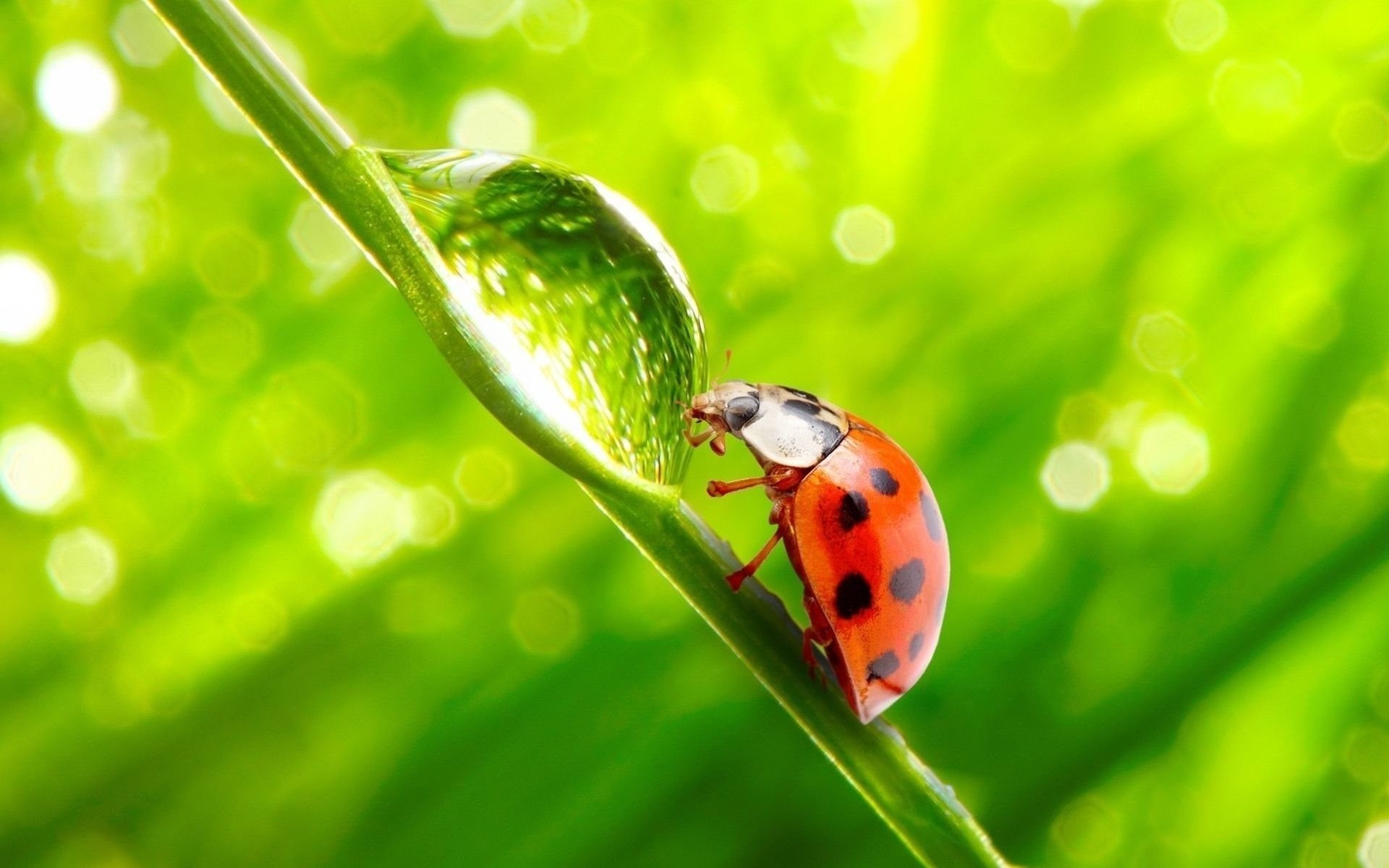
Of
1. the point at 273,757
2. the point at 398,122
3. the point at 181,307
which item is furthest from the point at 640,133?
the point at 273,757

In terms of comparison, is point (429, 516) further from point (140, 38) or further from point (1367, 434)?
point (1367, 434)

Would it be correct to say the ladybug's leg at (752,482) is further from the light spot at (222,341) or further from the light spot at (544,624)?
the light spot at (222,341)

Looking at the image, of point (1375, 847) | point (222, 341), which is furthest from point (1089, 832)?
point (222, 341)

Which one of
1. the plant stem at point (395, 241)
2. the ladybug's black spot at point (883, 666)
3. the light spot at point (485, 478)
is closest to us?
the plant stem at point (395, 241)

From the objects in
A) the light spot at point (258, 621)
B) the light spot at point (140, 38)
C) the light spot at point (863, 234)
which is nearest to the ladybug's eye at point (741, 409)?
the light spot at point (863, 234)

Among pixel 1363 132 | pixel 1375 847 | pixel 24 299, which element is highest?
pixel 24 299

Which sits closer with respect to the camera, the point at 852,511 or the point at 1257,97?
the point at 852,511

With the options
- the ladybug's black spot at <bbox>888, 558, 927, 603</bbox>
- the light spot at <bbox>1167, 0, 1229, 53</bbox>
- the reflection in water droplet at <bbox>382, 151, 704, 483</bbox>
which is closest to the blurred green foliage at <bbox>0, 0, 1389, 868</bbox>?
the light spot at <bbox>1167, 0, 1229, 53</bbox>
